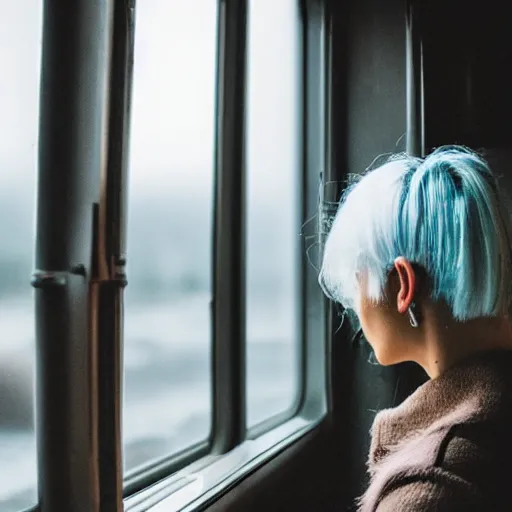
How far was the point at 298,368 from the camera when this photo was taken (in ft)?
5.44

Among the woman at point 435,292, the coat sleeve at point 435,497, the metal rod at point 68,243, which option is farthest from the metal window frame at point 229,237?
the coat sleeve at point 435,497

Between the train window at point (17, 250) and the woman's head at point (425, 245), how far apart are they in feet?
1.34

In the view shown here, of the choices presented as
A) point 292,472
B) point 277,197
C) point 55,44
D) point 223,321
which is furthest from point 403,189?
point 292,472

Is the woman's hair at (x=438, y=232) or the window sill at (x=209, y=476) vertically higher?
the woman's hair at (x=438, y=232)

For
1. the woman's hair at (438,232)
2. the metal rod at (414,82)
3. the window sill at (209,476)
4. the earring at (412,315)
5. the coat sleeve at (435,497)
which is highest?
the metal rod at (414,82)

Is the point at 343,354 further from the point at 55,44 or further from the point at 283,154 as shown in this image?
the point at 55,44

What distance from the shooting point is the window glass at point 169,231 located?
109 centimetres

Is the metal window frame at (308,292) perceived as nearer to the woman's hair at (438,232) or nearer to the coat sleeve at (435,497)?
the woman's hair at (438,232)

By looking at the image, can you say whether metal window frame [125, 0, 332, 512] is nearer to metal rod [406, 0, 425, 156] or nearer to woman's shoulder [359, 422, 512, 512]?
metal rod [406, 0, 425, 156]

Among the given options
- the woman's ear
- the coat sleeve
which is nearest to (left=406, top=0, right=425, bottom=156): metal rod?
the woman's ear

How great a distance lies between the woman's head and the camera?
33.3 inches

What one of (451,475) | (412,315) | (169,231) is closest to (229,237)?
(169,231)

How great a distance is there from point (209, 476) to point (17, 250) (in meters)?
0.56

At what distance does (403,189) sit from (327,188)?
701mm
